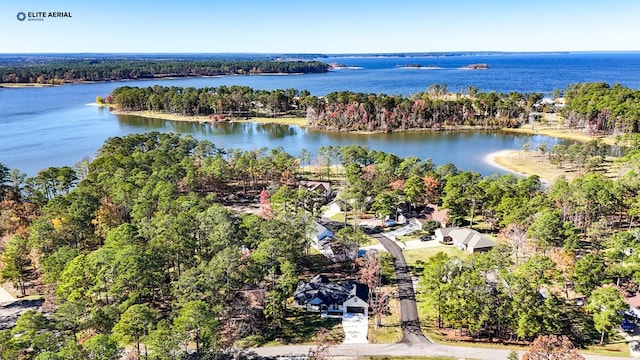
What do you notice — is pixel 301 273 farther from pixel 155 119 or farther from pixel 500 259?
pixel 155 119

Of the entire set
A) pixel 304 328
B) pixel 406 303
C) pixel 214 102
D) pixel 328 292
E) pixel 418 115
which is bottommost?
pixel 304 328

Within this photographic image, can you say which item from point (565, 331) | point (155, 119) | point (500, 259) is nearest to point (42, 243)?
point (500, 259)

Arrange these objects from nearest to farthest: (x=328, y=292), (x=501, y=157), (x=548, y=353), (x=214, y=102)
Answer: (x=548, y=353)
(x=328, y=292)
(x=501, y=157)
(x=214, y=102)

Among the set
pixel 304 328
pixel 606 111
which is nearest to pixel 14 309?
pixel 304 328

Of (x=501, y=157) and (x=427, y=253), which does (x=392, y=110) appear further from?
(x=427, y=253)

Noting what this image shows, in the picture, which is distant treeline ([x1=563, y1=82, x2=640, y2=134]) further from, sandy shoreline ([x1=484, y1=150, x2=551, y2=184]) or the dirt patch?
the dirt patch

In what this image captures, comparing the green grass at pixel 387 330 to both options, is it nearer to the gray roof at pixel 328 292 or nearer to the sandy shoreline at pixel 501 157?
the gray roof at pixel 328 292

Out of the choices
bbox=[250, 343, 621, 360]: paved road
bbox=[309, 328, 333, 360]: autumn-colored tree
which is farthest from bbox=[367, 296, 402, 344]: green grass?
bbox=[309, 328, 333, 360]: autumn-colored tree
